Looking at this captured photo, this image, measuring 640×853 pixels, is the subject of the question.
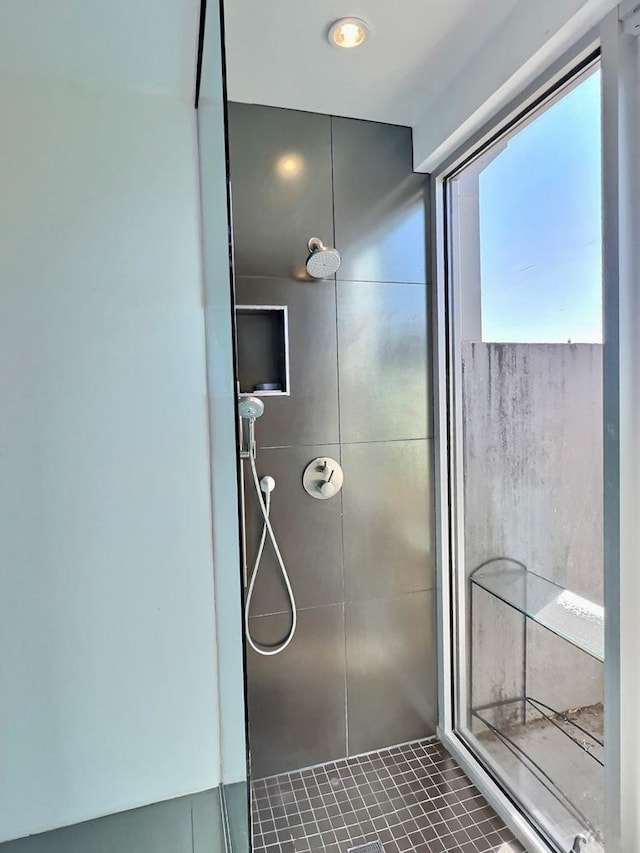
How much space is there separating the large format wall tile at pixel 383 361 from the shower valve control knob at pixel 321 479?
0.11 m

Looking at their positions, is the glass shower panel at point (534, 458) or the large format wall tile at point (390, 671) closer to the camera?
the glass shower panel at point (534, 458)

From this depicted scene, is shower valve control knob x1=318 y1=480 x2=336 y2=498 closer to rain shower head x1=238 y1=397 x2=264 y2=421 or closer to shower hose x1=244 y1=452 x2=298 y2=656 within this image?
shower hose x1=244 y1=452 x2=298 y2=656

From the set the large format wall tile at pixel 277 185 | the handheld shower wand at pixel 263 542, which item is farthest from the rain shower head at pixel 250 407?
the large format wall tile at pixel 277 185

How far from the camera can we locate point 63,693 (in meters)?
1.54

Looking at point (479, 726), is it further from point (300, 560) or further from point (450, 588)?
point (300, 560)

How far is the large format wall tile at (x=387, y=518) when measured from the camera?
176cm

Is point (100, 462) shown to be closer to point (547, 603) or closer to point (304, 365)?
point (304, 365)

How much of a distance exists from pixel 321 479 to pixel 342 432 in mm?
183

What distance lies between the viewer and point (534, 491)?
5.13ft

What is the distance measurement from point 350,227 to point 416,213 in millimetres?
273

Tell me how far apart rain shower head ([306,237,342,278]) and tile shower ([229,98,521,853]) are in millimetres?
52

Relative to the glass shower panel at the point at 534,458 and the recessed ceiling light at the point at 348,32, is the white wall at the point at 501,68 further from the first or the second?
the recessed ceiling light at the point at 348,32

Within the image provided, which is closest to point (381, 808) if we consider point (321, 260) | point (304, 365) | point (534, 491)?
point (534, 491)

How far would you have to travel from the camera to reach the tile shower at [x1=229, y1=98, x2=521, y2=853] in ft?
5.31
